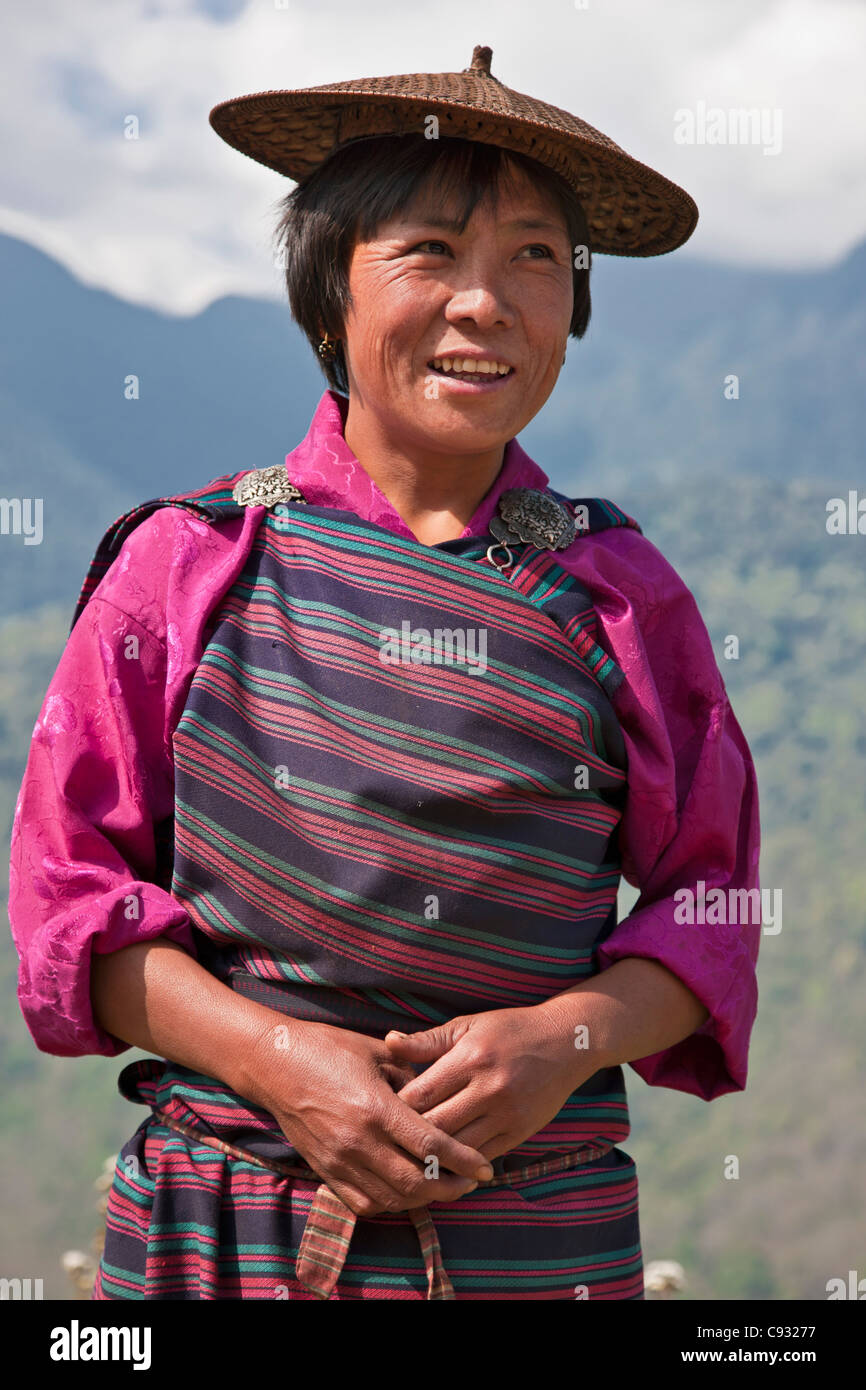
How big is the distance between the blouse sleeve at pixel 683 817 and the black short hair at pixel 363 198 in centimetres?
47

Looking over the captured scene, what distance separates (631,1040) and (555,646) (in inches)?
19.0

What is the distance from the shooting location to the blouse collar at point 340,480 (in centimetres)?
186

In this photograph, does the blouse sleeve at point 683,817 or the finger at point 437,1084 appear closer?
the finger at point 437,1084

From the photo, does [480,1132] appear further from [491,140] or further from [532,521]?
[491,140]

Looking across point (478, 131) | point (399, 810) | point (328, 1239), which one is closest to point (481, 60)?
point (478, 131)

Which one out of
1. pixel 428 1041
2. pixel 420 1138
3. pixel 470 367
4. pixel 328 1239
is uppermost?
pixel 470 367

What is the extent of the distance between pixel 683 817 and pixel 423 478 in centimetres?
56

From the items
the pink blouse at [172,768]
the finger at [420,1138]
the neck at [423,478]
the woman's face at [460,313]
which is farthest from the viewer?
the neck at [423,478]

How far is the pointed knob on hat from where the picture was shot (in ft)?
6.31

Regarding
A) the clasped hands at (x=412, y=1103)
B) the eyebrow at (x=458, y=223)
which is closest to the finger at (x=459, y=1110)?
the clasped hands at (x=412, y=1103)

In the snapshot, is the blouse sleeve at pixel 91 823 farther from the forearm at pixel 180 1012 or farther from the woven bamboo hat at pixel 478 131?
the woven bamboo hat at pixel 478 131

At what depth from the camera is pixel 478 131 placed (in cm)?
179

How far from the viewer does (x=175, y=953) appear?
167 centimetres

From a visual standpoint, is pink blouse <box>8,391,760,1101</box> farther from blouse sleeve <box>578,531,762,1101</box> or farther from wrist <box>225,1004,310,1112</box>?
→ wrist <box>225,1004,310,1112</box>
